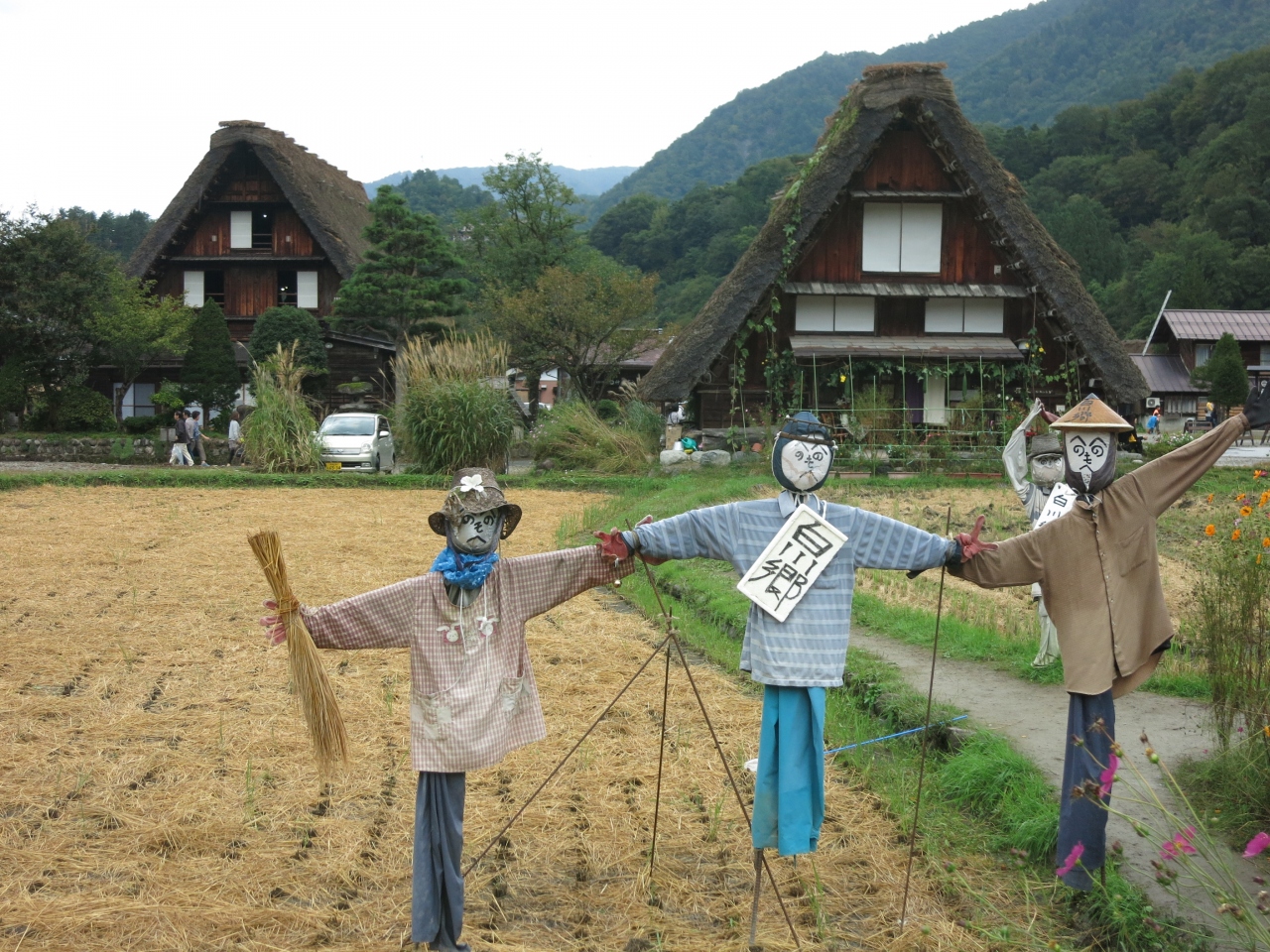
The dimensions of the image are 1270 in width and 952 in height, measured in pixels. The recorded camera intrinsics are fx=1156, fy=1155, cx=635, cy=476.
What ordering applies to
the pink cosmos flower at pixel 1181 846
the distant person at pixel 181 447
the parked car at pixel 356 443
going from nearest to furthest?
1. the pink cosmos flower at pixel 1181 846
2. the parked car at pixel 356 443
3. the distant person at pixel 181 447

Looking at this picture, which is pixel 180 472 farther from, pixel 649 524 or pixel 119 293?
pixel 649 524

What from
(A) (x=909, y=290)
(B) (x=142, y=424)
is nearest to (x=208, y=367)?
(B) (x=142, y=424)

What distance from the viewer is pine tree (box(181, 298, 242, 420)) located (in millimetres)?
26734

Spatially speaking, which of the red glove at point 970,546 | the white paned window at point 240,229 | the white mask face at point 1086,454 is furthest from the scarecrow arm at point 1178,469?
the white paned window at point 240,229

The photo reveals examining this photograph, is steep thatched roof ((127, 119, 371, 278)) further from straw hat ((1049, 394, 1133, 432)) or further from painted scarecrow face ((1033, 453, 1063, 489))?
straw hat ((1049, 394, 1133, 432))

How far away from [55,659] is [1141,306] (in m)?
44.3

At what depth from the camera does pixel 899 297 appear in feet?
68.2

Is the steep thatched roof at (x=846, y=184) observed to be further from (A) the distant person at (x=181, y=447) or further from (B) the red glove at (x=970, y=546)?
(B) the red glove at (x=970, y=546)

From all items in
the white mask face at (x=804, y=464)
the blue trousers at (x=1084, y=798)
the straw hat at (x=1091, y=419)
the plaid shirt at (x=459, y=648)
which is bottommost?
the blue trousers at (x=1084, y=798)

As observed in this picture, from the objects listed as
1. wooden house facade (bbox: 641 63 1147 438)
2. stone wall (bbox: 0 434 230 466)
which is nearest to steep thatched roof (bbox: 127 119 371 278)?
stone wall (bbox: 0 434 230 466)

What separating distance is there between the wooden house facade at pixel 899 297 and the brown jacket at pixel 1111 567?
15.3 metres

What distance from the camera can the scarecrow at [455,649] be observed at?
3725 mm

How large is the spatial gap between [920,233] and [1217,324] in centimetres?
2087

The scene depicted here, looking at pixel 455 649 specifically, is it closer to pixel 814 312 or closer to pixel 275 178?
pixel 814 312
